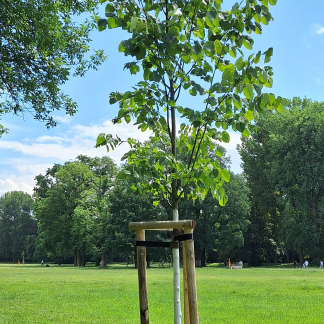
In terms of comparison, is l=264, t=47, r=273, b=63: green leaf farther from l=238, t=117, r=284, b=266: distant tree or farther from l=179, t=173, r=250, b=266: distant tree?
l=238, t=117, r=284, b=266: distant tree

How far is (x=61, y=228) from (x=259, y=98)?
201 ft

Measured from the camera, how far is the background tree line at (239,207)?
47875 millimetres

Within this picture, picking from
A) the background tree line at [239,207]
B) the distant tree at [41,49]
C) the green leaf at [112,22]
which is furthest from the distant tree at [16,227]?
the green leaf at [112,22]

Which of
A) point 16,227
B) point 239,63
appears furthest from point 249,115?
point 16,227

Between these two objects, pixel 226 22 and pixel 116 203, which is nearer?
pixel 226 22

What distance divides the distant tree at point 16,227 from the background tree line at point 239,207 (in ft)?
85.1

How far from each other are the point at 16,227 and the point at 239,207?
65.6 metres

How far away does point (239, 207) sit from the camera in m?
50.4

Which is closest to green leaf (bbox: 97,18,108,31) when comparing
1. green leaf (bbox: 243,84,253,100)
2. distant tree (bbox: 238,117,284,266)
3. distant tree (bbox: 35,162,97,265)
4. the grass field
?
green leaf (bbox: 243,84,253,100)

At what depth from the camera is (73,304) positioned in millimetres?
13094

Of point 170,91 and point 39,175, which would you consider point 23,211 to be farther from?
point 170,91

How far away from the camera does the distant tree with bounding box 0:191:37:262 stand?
92.1 m

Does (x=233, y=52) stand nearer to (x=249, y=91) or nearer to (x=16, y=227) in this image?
(x=249, y=91)

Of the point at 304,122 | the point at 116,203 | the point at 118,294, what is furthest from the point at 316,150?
the point at 118,294
